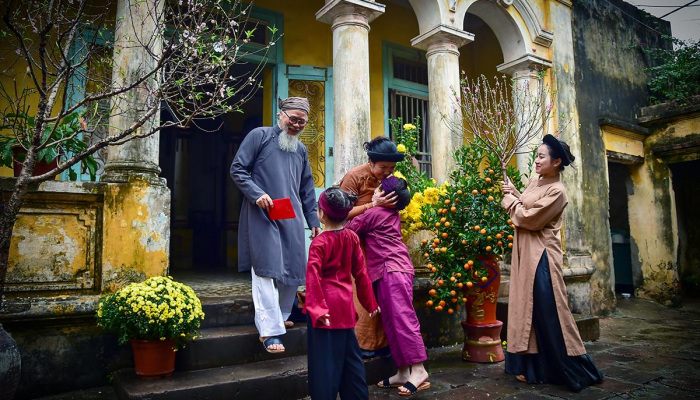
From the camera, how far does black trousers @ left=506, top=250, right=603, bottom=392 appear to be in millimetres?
3906

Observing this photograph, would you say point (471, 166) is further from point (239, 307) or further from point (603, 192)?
point (603, 192)

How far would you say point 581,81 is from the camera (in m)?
8.70

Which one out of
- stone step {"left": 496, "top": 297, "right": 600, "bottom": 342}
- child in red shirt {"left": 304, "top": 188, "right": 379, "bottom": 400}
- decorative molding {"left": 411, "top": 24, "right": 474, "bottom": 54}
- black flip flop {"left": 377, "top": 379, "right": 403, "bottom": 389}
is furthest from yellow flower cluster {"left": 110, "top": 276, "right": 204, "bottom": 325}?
decorative molding {"left": 411, "top": 24, "right": 474, "bottom": 54}

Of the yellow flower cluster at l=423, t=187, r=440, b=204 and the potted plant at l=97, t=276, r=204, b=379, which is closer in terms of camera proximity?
the potted plant at l=97, t=276, r=204, b=379

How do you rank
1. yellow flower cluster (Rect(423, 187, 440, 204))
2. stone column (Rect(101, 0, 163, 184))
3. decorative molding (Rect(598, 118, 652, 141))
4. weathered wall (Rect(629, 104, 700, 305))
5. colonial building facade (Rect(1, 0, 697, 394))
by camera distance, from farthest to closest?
1. weathered wall (Rect(629, 104, 700, 305))
2. decorative molding (Rect(598, 118, 652, 141))
3. yellow flower cluster (Rect(423, 187, 440, 204))
4. stone column (Rect(101, 0, 163, 184))
5. colonial building facade (Rect(1, 0, 697, 394))

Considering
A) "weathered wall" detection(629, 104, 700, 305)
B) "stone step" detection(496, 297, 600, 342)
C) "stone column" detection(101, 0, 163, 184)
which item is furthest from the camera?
"weathered wall" detection(629, 104, 700, 305)

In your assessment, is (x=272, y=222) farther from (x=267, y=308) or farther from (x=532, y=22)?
(x=532, y=22)

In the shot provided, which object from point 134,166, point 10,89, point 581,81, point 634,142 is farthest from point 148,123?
point 634,142

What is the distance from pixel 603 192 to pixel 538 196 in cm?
552

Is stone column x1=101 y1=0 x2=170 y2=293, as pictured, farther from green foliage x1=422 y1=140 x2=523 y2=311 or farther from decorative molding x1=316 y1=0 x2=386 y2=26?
green foliage x1=422 y1=140 x2=523 y2=311

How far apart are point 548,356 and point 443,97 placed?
3775 mm

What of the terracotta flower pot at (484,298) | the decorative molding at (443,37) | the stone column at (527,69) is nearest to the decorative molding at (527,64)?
the stone column at (527,69)

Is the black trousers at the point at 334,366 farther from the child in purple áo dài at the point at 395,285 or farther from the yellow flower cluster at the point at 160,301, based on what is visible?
the yellow flower cluster at the point at 160,301

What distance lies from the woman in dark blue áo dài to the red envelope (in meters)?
1.85
